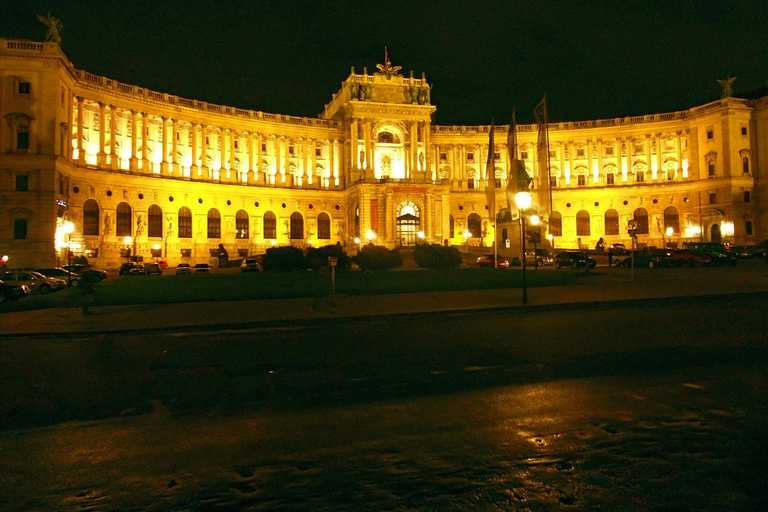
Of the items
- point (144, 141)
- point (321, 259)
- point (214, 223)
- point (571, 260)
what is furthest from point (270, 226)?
point (571, 260)

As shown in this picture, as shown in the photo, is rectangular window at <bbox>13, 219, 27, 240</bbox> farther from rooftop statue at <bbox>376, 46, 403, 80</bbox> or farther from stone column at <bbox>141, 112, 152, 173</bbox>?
rooftop statue at <bbox>376, 46, 403, 80</bbox>

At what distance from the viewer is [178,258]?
7412 cm

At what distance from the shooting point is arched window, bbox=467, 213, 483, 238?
93000 millimetres

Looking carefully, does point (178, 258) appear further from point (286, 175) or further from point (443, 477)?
point (443, 477)

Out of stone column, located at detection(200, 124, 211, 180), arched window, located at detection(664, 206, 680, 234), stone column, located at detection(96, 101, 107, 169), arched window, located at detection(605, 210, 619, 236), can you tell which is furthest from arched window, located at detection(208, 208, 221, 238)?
arched window, located at detection(664, 206, 680, 234)

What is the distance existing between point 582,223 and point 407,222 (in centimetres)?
3058

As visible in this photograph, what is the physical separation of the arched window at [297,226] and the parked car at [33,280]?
52.2 metres

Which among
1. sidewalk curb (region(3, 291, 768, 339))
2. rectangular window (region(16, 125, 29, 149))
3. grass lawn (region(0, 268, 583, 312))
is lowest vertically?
sidewalk curb (region(3, 291, 768, 339))

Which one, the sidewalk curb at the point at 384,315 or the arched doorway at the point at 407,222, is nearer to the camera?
the sidewalk curb at the point at 384,315

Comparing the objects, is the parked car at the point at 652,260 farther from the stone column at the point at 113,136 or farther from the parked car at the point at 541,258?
the stone column at the point at 113,136

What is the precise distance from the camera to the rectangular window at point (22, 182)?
53000 mm

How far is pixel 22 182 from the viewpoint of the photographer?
53.2 m

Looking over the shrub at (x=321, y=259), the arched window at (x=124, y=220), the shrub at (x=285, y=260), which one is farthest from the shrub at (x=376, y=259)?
the arched window at (x=124, y=220)

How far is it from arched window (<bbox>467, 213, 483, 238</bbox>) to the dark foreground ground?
79.4 m
